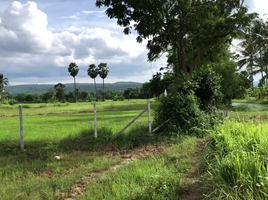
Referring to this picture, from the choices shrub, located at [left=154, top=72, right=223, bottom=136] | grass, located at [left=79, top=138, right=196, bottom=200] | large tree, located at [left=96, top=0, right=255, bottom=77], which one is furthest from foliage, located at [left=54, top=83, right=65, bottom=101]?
grass, located at [left=79, top=138, right=196, bottom=200]

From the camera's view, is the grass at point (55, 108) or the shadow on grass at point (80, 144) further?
the grass at point (55, 108)

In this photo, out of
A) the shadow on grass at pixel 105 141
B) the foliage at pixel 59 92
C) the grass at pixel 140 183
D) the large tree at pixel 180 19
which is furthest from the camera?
the foliage at pixel 59 92

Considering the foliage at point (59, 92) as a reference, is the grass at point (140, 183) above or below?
below

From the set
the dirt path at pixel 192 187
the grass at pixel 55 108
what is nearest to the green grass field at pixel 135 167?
the dirt path at pixel 192 187

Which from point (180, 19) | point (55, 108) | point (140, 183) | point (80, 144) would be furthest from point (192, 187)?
point (55, 108)

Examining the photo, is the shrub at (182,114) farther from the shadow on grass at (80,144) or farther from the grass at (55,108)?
the grass at (55,108)

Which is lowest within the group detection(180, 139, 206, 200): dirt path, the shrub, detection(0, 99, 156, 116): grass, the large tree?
detection(0, 99, 156, 116): grass

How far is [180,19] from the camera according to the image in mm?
12672

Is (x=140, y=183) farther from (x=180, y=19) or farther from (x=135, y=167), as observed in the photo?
(x=180, y=19)

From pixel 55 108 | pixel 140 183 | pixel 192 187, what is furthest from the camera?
pixel 55 108

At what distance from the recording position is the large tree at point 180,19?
37.0 feet

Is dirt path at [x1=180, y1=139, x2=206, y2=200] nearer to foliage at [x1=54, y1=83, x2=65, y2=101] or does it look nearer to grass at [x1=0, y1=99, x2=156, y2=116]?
grass at [x1=0, y1=99, x2=156, y2=116]

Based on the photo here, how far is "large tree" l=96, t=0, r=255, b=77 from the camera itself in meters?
11.3

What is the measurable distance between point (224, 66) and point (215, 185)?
82.1 feet
